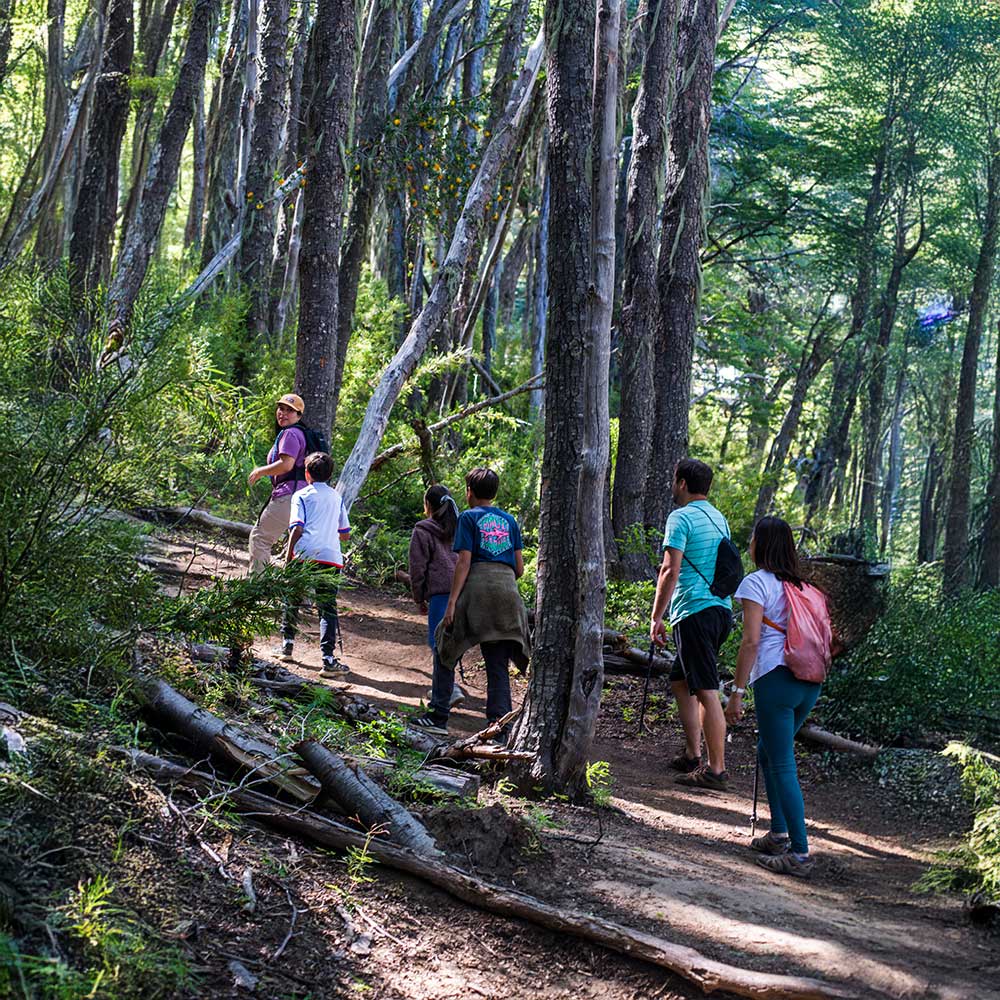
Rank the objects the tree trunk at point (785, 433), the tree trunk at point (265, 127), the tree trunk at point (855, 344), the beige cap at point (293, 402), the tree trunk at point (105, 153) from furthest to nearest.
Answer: the tree trunk at point (855, 344) < the tree trunk at point (785, 433) < the tree trunk at point (265, 127) < the tree trunk at point (105, 153) < the beige cap at point (293, 402)

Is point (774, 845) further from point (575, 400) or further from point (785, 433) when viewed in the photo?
point (785, 433)

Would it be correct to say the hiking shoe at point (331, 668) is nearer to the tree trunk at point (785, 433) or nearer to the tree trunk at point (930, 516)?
the tree trunk at point (785, 433)

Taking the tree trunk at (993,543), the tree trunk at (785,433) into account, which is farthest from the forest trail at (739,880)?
the tree trunk at (993,543)

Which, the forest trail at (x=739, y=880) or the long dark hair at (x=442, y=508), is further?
the long dark hair at (x=442, y=508)

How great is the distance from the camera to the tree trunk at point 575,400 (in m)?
6.27

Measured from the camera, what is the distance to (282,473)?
914cm

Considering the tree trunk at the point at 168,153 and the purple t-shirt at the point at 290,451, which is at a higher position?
the tree trunk at the point at 168,153

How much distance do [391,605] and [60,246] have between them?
11.8 m

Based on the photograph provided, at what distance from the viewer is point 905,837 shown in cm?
729

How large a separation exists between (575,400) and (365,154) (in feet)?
34.4

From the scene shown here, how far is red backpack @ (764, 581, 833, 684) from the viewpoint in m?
5.80

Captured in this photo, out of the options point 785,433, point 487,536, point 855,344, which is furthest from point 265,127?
point 855,344

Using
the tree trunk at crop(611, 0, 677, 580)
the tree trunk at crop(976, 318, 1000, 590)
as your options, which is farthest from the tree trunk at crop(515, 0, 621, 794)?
the tree trunk at crop(976, 318, 1000, 590)

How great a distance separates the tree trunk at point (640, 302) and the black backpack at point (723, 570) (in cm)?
576
